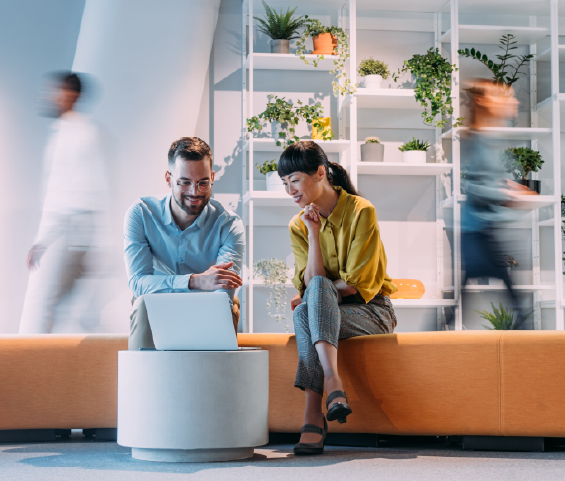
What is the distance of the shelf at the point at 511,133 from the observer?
4383 millimetres

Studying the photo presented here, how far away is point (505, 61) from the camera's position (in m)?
4.66

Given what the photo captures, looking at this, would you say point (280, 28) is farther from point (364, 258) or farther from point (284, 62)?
point (364, 258)

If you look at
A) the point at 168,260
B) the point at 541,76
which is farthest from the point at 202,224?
the point at 541,76

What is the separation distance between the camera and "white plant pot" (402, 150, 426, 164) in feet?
14.2

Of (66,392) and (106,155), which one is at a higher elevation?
(106,155)

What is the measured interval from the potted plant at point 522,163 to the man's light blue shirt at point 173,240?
8.39 ft

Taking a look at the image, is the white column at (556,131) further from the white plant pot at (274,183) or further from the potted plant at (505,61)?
the white plant pot at (274,183)

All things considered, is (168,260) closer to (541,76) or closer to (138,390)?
(138,390)

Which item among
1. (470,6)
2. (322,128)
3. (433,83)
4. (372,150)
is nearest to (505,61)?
(470,6)

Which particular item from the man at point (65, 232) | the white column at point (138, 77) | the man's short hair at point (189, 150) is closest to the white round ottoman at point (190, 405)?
the man's short hair at point (189, 150)

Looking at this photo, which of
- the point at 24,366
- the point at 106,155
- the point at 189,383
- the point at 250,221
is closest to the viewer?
the point at 189,383

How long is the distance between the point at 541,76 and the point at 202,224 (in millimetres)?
3246

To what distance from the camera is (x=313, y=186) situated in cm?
235

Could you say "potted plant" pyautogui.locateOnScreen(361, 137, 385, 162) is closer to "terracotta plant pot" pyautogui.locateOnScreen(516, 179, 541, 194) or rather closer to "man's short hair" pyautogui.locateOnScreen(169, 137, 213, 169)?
"terracotta plant pot" pyautogui.locateOnScreen(516, 179, 541, 194)
